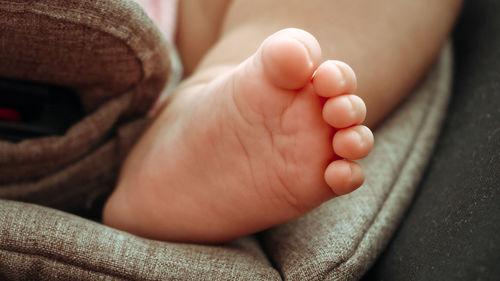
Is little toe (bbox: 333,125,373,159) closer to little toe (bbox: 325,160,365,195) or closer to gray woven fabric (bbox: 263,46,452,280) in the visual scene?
little toe (bbox: 325,160,365,195)

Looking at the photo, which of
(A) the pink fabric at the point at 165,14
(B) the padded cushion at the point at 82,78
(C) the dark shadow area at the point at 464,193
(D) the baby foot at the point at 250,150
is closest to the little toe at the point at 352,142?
(D) the baby foot at the point at 250,150

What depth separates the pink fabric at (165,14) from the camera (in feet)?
2.20

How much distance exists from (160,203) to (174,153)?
6 cm

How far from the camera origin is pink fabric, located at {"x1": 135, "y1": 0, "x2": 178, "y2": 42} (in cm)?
67

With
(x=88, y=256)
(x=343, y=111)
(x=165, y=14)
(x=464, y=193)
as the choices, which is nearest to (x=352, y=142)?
(x=343, y=111)

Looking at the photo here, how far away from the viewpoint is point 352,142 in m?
0.34

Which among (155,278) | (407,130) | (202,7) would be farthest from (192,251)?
(202,7)

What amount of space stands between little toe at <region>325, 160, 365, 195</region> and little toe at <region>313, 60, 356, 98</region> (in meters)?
0.06

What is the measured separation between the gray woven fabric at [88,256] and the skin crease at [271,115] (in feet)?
0.16

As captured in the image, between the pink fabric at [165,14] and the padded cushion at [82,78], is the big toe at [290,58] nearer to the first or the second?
the padded cushion at [82,78]

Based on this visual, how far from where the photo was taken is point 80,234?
0.41m

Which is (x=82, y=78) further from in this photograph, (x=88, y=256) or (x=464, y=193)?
(x=464, y=193)

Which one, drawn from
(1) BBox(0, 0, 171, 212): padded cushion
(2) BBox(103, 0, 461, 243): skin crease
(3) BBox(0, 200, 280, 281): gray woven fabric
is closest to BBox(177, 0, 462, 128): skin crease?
(2) BBox(103, 0, 461, 243): skin crease

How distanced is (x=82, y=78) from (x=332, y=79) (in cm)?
29
